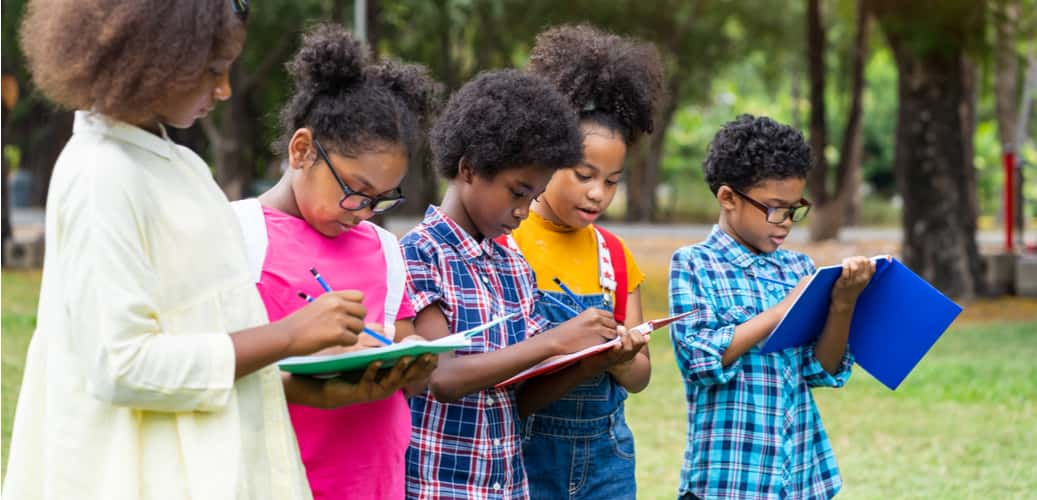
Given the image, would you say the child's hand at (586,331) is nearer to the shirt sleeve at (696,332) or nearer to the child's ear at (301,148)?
the shirt sleeve at (696,332)

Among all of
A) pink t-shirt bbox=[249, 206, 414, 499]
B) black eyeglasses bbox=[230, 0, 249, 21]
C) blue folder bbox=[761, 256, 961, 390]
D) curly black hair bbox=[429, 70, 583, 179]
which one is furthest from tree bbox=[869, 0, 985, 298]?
black eyeglasses bbox=[230, 0, 249, 21]

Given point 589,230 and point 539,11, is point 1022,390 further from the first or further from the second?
point 539,11

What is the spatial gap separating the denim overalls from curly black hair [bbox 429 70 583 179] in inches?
18.5

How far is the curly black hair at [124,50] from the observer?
209cm

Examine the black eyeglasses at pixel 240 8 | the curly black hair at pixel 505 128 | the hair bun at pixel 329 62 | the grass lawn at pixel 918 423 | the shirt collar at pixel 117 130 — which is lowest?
the grass lawn at pixel 918 423

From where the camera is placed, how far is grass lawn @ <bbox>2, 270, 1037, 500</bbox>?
6.48 meters

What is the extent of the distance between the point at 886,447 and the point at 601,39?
4333mm

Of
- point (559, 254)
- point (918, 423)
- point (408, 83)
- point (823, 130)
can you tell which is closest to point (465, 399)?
point (559, 254)

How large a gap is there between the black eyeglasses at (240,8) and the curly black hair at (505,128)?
0.95 metres

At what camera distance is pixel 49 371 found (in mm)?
2152

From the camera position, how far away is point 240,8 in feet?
7.41

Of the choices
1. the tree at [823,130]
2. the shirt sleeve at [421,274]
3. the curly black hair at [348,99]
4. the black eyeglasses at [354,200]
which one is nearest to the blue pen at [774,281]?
the shirt sleeve at [421,274]

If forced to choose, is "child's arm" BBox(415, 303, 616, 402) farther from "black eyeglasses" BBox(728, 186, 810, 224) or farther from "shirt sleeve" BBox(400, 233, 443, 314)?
"black eyeglasses" BBox(728, 186, 810, 224)

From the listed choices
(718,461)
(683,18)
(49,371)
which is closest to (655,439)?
(718,461)
